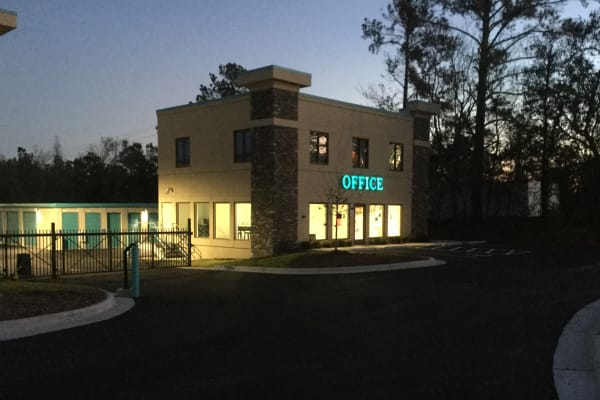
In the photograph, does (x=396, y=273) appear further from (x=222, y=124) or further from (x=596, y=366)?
(x=222, y=124)

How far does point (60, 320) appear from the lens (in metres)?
9.68

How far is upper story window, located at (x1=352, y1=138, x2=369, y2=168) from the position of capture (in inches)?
1068

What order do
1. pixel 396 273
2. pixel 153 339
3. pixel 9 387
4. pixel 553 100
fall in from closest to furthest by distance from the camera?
pixel 9 387 → pixel 153 339 → pixel 396 273 → pixel 553 100

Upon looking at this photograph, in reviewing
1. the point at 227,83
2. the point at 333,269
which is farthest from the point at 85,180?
the point at 333,269

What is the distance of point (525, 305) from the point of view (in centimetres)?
1105

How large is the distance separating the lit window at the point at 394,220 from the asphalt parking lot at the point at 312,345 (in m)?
14.9

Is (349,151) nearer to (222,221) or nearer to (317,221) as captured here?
(317,221)

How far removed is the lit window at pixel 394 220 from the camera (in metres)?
29.2

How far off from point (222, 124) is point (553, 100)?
2200 cm

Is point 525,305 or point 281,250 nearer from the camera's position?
point 525,305

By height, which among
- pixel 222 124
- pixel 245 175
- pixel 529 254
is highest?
pixel 222 124

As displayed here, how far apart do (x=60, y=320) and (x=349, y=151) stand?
18.8m

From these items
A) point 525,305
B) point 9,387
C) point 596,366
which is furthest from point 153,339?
point 525,305

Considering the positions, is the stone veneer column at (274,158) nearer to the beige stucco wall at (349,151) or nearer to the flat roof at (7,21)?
the beige stucco wall at (349,151)
